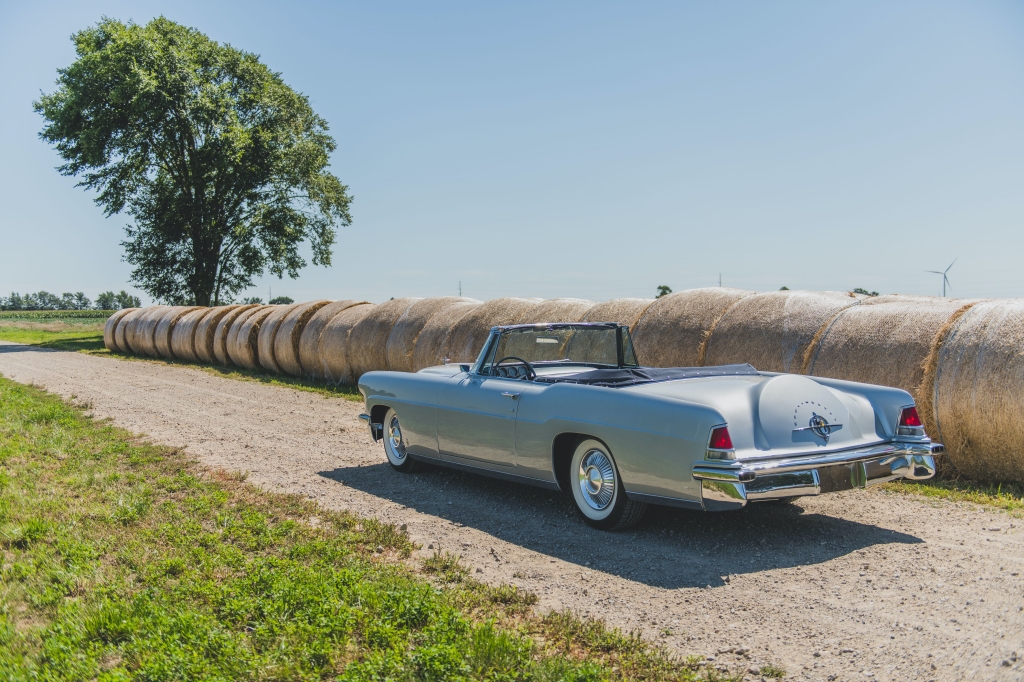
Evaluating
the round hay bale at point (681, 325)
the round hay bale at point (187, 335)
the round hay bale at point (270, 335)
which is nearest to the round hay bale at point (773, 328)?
the round hay bale at point (681, 325)

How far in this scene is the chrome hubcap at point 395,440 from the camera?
24.9ft

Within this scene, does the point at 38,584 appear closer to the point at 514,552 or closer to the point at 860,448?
the point at 514,552

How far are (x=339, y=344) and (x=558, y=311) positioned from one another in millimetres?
6207

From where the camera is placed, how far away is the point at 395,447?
7.66 metres

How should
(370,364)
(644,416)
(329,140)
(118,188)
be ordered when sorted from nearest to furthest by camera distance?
(644,416) → (370,364) → (118,188) → (329,140)

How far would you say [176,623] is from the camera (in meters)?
3.76

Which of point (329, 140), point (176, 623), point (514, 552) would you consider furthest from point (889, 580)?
point (329, 140)

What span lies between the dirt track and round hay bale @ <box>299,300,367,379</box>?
365 inches

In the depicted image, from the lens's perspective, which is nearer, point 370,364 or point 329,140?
point 370,364

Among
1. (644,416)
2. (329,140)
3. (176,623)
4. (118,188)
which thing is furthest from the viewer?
(329,140)

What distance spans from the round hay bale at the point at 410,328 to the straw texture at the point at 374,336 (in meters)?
0.19

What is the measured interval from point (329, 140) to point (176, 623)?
42919 mm

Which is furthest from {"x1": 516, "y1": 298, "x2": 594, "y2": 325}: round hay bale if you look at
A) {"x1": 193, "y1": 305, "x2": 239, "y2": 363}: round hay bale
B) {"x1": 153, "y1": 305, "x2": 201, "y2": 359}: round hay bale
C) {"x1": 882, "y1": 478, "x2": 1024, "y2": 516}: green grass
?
{"x1": 153, "y1": 305, "x2": 201, "y2": 359}: round hay bale

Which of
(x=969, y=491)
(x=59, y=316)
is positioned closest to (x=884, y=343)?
(x=969, y=491)
